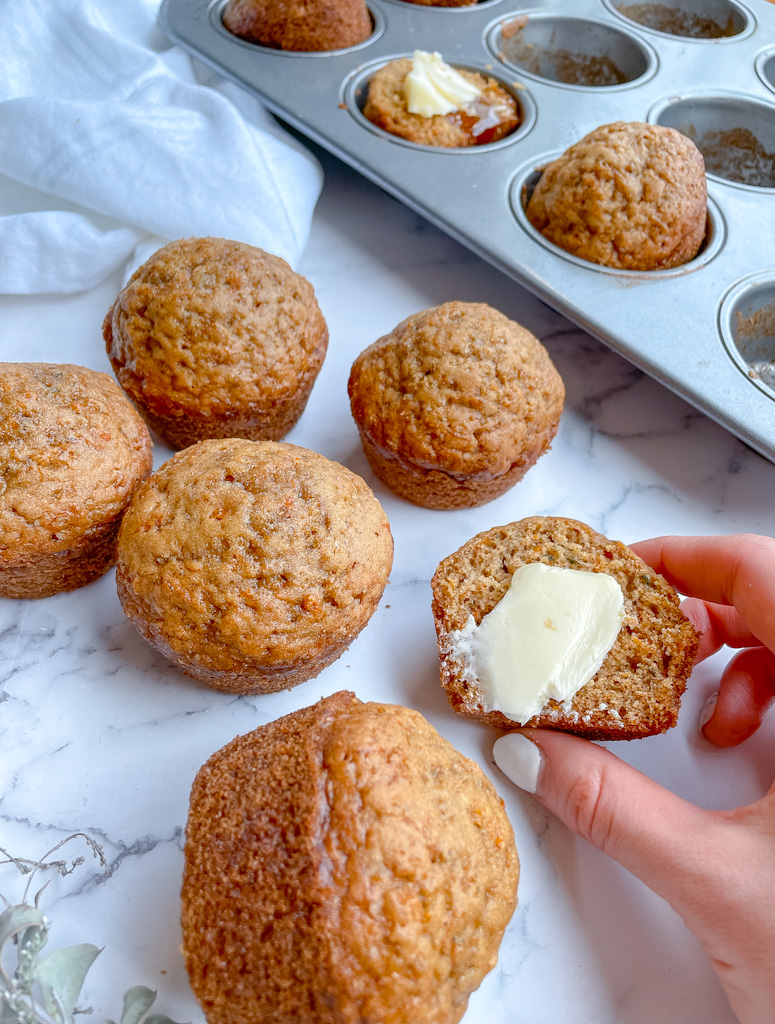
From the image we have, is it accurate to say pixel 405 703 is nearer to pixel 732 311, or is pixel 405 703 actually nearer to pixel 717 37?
pixel 732 311

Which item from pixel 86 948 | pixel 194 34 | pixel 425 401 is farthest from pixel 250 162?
pixel 86 948

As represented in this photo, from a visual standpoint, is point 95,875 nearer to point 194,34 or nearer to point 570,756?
point 570,756

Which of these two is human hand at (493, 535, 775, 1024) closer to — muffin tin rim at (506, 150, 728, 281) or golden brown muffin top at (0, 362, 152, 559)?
muffin tin rim at (506, 150, 728, 281)

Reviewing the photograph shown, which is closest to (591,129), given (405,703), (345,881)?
(405,703)

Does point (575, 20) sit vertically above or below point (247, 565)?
above

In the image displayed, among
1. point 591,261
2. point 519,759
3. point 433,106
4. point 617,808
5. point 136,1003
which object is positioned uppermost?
point 433,106

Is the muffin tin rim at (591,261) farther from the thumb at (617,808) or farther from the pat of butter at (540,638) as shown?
the thumb at (617,808)

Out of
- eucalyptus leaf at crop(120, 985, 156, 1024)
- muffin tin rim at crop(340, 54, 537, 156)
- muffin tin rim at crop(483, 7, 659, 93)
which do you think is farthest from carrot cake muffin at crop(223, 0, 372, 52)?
eucalyptus leaf at crop(120, 985, 156, 1024)
